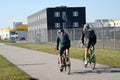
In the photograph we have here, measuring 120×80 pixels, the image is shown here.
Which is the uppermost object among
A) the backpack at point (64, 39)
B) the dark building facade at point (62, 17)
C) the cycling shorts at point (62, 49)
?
the dark building facade at point (62, 17)

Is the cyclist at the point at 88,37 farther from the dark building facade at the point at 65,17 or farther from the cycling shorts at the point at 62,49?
the dark building facade at the point at 65,17

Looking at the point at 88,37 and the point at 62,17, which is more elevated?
the point at 62,17

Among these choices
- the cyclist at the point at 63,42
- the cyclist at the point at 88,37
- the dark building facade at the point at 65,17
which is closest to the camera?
the cyclist at the point at 63,42

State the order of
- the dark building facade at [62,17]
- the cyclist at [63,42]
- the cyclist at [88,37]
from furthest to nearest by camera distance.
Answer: the dark building facade at [62,17] → the cyclist at [88,37] → the cyclist at [63,42]

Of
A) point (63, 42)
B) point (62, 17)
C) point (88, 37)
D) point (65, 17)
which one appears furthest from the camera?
point (65, 17)

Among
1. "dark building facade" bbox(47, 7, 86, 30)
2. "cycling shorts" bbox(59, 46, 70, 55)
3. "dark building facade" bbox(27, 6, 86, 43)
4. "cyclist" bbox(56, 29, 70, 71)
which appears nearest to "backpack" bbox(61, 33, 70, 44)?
"cyclist" bbox(56, 29, 70, 71)

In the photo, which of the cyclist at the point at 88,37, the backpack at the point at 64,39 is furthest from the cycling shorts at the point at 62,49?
the cyclist at the point at 88,37

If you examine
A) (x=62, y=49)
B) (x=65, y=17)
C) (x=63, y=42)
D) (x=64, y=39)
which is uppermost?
(x=65, y=17)

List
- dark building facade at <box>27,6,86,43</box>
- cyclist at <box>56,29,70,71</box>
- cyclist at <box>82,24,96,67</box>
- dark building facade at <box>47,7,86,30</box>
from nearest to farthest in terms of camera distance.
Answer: cyclist at <box>56,29,70,71</box> → cyclist at <box>82,24,96,67</box> → dark building facade at <box>27,6,86,43</box> → dark building facade at <box>47,7,86,30</box>

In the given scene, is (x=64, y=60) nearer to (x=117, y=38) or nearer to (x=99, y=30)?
(x=117, y=38)

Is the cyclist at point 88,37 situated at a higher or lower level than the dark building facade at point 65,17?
lower

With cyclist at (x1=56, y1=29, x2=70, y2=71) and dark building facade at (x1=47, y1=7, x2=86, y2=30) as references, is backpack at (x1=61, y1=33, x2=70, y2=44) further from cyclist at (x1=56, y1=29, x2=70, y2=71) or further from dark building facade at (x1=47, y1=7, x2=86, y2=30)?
dark building facade at (x1=47, y1=7, x2=86, y2=30)

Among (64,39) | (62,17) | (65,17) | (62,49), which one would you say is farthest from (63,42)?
(65,17)

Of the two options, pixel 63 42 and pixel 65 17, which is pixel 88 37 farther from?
pixel 65 17
